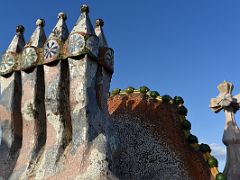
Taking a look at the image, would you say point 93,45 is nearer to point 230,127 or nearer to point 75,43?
point 75,43

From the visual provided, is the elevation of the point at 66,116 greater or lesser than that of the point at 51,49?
lesser

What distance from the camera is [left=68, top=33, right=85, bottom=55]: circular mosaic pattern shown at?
5035 millimetres

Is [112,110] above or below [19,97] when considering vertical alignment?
above

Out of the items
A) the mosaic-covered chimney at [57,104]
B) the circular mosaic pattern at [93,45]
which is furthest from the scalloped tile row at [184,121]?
the circular mosaic pattern at [93,45]

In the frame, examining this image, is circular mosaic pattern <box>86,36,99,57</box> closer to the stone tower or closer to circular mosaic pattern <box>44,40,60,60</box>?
the stone tower

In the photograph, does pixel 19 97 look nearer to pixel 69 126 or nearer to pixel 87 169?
pixel 69 126

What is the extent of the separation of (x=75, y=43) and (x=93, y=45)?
230 mm

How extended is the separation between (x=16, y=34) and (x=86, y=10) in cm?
123

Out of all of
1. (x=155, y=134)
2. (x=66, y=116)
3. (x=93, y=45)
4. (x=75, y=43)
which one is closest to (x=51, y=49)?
(x=75, y=43)

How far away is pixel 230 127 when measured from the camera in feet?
20.9

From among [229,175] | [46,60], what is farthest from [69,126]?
[229,175]

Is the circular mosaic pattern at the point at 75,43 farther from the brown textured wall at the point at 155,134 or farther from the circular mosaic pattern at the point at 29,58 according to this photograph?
A: the brown textured wall at the point at 155,134

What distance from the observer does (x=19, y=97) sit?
561 cm

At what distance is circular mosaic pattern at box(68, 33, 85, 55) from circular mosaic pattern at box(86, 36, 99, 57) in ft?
0.26
